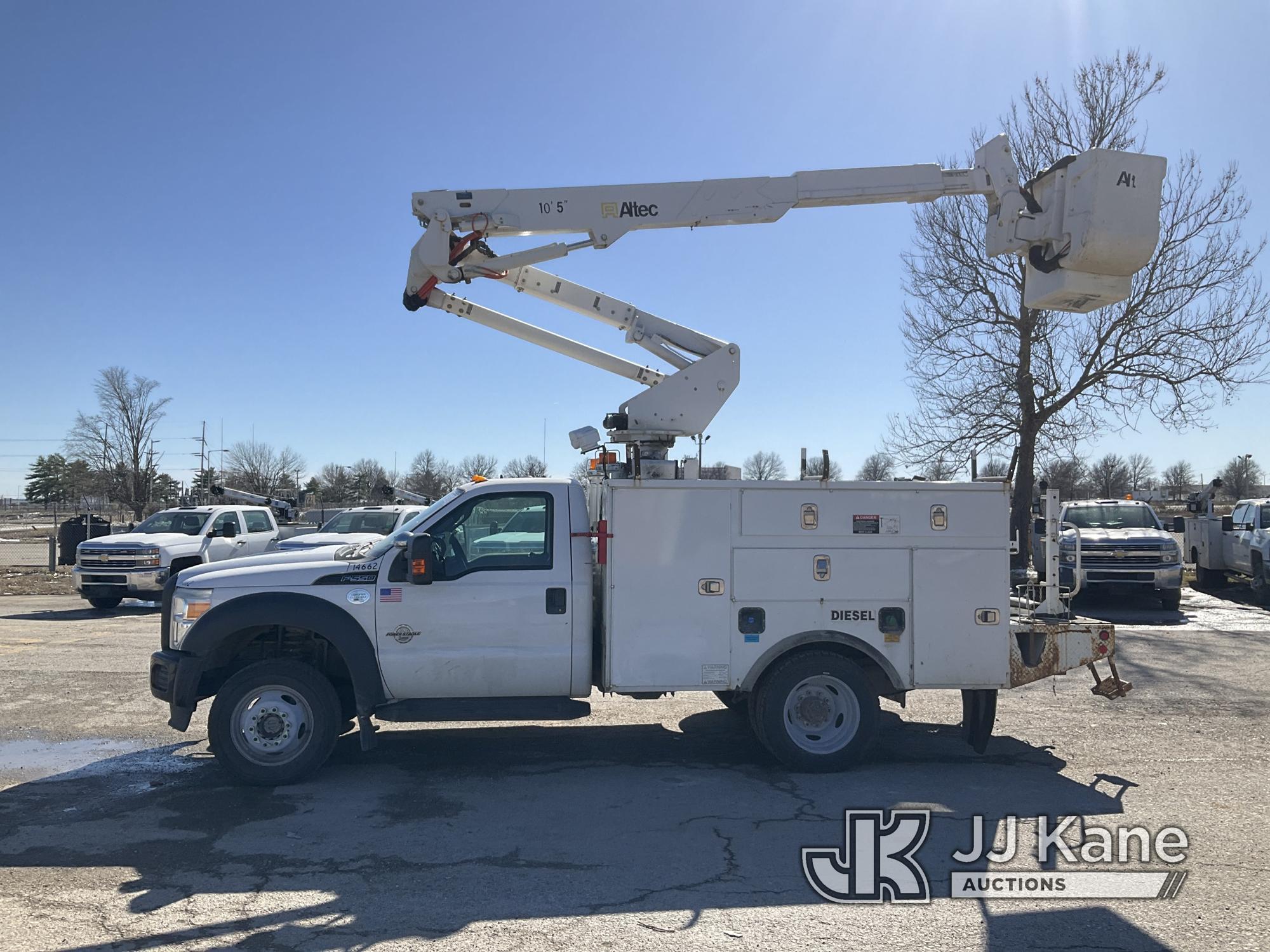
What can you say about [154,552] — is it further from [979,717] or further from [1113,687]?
[1113,687]

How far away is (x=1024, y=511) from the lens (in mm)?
20406

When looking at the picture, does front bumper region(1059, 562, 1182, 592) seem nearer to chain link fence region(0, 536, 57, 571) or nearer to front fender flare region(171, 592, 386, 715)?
front fender flare region(171, 592, 386, 715)

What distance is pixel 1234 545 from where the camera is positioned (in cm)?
1966

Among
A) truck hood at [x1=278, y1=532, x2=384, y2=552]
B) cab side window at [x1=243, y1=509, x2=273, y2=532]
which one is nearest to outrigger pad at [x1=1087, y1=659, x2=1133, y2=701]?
truck hood at [x1=278, y1=532, x2=384, y2=552]

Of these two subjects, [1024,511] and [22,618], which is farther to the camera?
[1024,511]

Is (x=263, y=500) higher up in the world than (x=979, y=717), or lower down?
higher up

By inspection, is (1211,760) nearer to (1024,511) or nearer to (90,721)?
(90,721)

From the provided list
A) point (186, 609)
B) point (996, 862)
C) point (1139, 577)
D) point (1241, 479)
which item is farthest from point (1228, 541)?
point (1241, 479)

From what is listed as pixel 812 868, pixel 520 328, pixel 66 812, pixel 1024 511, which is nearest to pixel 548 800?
pixel 812 868

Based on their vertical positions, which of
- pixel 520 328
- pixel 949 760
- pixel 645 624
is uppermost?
pixel 520 328

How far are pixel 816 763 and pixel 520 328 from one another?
179 inches

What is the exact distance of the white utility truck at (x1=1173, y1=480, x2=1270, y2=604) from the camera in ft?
59.8

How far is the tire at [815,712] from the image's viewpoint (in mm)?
6977

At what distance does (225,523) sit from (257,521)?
3.74 ft
